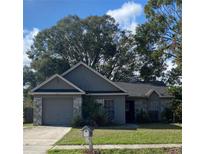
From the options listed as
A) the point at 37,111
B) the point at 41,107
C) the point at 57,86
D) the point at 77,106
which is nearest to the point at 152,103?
the point at 77,106

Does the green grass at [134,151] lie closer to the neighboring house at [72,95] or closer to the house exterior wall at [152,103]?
the neighboring house at [72,95]

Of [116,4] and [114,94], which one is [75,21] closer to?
[114,94]

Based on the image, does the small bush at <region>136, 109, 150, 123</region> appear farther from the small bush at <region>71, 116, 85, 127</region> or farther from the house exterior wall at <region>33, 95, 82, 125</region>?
the small bush at <region>71, 116, 85, 127</region>

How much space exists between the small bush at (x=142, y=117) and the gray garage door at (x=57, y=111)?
4.35 meters

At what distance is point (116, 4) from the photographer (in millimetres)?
11734

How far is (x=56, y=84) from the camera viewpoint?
55.6 feet

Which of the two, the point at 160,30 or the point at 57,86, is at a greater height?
the point at 160,30

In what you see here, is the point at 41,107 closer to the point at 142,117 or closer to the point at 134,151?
the point at 142,117

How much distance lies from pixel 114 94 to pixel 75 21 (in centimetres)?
1205

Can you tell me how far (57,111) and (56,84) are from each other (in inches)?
52.3

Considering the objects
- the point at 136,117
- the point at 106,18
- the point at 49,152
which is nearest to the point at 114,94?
the point at 136,117

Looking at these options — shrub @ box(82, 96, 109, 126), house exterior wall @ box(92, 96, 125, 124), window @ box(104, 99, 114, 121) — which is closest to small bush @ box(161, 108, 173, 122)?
house exterior wall @ box(92, 96, 125, 124)

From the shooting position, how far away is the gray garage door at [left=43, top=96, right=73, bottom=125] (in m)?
16.6
